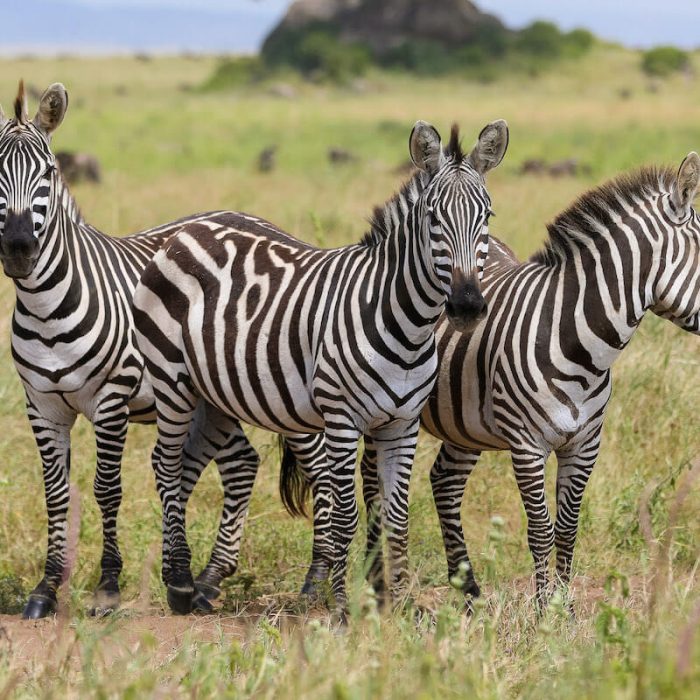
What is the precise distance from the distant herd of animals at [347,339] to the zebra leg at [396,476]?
0.03ft

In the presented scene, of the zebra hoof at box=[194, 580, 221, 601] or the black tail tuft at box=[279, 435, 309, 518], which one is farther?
the black tail tuft at box=[279, 435, 309, 518]

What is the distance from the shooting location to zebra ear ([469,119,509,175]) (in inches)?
191

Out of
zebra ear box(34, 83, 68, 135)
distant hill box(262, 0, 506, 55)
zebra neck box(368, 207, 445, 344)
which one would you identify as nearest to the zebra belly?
zebra neck box(368, 207, 445, 344)

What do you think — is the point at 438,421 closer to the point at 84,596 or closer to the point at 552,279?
the point at 552,279

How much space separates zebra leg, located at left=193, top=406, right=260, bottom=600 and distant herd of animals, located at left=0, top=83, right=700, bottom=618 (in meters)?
0.01

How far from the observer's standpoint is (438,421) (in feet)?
18.2

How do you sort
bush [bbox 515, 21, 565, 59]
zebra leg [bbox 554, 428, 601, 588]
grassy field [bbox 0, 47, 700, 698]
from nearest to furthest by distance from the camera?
grassy field [bbox 0, 47, 700, 698] < zebra leg [bbox 554, 428, 601, 588] < bush [bbox 515, 21, 565, 59]

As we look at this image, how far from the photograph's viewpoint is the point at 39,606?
18.4ft

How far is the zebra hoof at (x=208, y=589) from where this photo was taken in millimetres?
6059

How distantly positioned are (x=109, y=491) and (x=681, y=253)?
294 centimetres

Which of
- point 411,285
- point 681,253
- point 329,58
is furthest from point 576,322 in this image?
point 329,58

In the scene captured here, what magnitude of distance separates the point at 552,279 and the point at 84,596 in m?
2.90

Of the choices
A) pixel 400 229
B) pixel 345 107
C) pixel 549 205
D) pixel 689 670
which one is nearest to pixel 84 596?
pixel 400 229

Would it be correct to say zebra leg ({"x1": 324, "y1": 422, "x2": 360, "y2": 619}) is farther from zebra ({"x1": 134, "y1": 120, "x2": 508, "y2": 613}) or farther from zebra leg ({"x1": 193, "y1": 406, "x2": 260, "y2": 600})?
zebra leg ({"x1": 193, "y1": 406, "x2": 260, "y2": 600})
